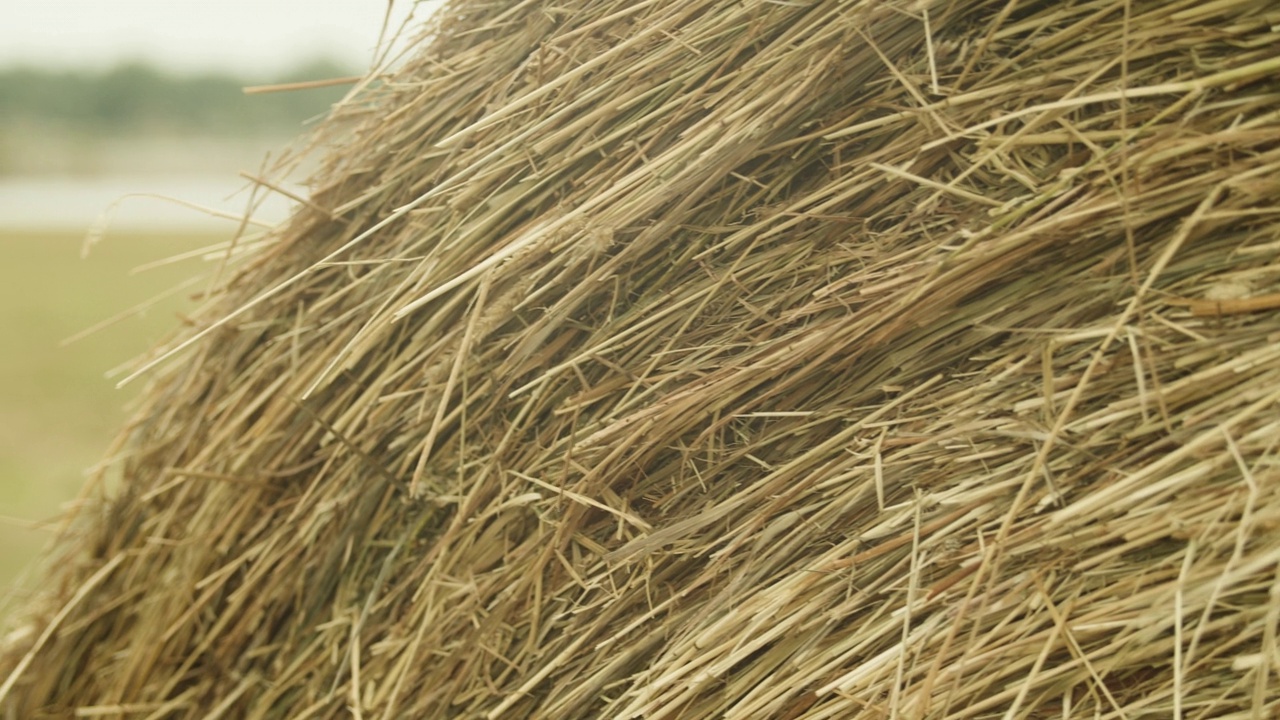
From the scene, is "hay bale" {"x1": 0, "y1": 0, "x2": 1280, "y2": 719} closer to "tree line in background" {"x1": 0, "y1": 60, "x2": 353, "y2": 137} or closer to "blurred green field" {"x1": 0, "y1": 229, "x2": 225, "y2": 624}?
"blurred green field" {"x1": 0, "y1": 229, "x2": 225, "y2": 624}

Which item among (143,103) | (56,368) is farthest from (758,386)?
(143,103)

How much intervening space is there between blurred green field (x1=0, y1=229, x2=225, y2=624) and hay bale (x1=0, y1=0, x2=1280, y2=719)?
445 millimetres

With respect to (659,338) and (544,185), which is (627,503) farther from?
(544,185)

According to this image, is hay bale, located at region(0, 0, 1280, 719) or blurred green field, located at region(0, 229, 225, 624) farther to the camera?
blurred green field, located at region(0, 229, 225, 624)

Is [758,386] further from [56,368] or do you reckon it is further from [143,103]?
[143,103]

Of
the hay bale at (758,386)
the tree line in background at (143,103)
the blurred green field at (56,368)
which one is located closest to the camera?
the hay bale at (758,386)

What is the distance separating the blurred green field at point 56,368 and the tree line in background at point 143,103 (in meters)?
9.34

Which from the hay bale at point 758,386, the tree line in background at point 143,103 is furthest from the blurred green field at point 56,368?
the tree line in background at point 143,103

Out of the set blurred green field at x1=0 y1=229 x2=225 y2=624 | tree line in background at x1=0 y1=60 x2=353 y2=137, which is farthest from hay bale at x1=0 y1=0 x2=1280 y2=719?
tree line in background at x1=0 y1=60 x2=353 y2=137

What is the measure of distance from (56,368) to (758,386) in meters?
4.62

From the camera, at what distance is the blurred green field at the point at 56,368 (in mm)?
3074

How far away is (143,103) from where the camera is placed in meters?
20.8

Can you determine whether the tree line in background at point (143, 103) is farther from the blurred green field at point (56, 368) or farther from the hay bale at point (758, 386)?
the hay bale at point (758, 386)

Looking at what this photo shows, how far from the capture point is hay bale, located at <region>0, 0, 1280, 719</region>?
0.95 m
